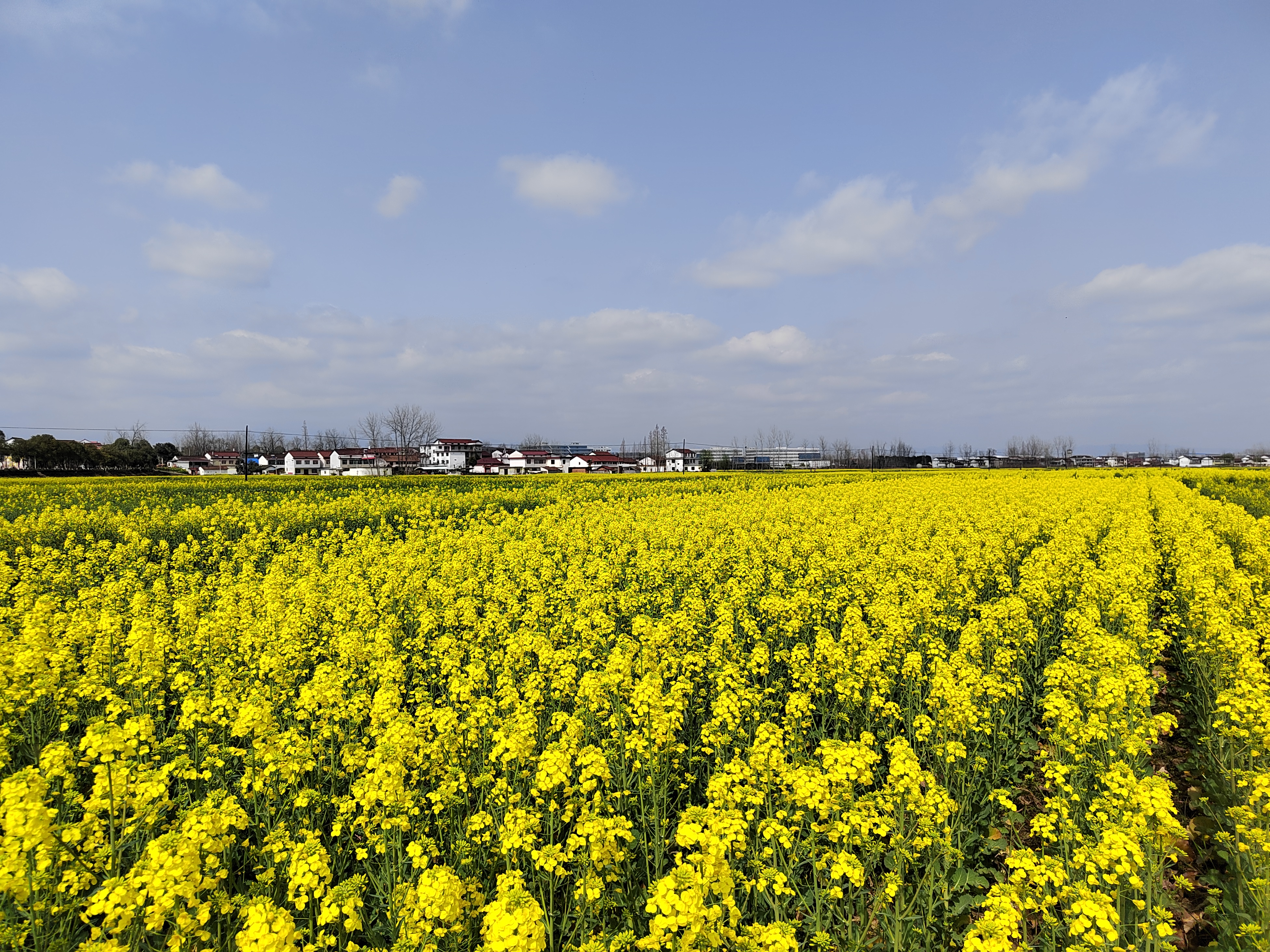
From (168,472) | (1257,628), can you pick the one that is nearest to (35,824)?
(1257,628)

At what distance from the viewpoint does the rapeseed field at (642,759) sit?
3.60 meters

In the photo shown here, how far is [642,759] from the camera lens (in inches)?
224

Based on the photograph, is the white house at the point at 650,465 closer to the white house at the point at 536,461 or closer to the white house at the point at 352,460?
the white house at the point at 536,461

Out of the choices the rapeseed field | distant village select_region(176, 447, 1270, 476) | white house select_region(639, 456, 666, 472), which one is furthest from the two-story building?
the rapeseed field

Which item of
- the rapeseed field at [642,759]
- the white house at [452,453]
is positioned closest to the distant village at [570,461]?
the white house at [452,453]

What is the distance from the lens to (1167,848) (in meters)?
4.45

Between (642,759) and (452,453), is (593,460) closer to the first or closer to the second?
(452,453)

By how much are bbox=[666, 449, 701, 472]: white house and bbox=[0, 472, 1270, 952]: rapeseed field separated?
125781mm

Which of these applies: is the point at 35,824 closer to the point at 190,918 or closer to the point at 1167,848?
the point at 190,918

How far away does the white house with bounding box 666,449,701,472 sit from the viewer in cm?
13862

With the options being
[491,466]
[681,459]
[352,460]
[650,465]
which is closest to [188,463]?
[352,460]

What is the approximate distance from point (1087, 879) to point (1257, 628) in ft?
24.3

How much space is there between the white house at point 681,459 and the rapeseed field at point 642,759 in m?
126

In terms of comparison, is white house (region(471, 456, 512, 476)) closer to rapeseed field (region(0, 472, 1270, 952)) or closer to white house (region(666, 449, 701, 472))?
white house (region(666, 449, 701, 472))
